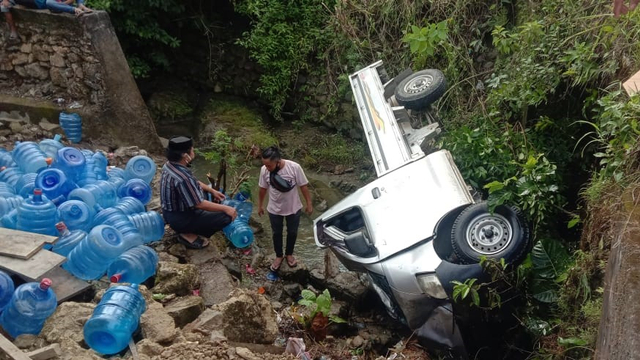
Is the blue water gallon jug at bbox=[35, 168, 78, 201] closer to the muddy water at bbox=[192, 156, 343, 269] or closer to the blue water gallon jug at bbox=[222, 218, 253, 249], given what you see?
the blue water gallon jug at bbox=[222, 218, 253, 249]

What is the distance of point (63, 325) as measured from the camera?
14.2 feet

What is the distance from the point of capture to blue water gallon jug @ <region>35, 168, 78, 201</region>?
239 inches

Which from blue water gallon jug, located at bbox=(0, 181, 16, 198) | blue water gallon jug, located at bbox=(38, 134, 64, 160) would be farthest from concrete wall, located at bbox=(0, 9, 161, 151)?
blue water gallon jug, located at bbox=(0, 181, 16, 198)

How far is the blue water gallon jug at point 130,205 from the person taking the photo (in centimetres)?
626

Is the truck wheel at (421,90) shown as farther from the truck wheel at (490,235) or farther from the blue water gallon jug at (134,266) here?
the blue water gallon jug at (134,266)

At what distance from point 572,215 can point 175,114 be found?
24.8 feet

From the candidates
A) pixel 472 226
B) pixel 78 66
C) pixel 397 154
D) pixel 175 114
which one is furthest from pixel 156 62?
pixel 472 226

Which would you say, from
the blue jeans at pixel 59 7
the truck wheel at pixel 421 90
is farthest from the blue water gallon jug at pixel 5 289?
the blue jeans at pixel 59 7

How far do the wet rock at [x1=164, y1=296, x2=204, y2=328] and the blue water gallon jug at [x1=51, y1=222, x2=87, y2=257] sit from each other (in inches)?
42.1

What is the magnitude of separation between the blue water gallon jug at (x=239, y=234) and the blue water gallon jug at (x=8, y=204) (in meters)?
2.23

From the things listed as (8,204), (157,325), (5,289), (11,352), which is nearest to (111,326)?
(157,325)

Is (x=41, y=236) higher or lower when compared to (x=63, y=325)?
higher

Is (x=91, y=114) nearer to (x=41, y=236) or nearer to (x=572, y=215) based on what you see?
(x=41, y=236)

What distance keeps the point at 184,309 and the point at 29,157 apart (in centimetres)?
326
